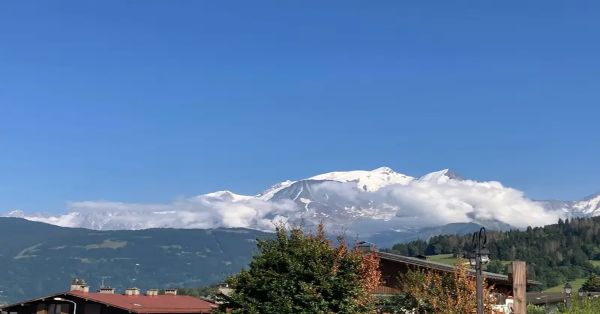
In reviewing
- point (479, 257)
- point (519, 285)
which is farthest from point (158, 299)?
point (519, 285)

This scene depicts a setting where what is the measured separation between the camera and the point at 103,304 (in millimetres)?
67000

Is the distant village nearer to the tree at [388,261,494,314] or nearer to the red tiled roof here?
the red tiled roof

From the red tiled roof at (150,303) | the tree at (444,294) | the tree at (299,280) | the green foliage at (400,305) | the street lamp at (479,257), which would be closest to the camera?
the street lamp at (479,257)

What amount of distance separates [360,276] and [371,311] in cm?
220

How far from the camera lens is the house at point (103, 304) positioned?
65062 mm

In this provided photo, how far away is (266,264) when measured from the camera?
135 ft

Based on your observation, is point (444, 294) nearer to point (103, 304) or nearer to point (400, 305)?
point (400, 305)

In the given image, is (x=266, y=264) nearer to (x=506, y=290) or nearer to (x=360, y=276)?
(x=360, y=276)

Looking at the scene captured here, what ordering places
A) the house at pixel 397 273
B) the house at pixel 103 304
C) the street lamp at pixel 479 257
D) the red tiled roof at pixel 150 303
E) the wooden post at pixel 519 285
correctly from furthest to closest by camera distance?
the house at pixel 103 304 → the red tiled roof at pixel 150 303 → the house at pixel 397 273 → the street lamp at pixel 479 257 → the wooden post at pixel 519 285

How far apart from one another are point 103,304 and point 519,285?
176 feet

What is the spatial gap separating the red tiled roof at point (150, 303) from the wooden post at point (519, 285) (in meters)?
46.4

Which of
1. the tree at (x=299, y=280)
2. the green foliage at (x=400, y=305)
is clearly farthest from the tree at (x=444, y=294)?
the tree at (x=299, y=280)

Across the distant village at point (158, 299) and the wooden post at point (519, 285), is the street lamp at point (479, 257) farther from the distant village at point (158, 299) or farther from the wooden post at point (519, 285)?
the distant village at point (158, 299)

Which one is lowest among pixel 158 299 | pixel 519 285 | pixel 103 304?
pixel 103 304
